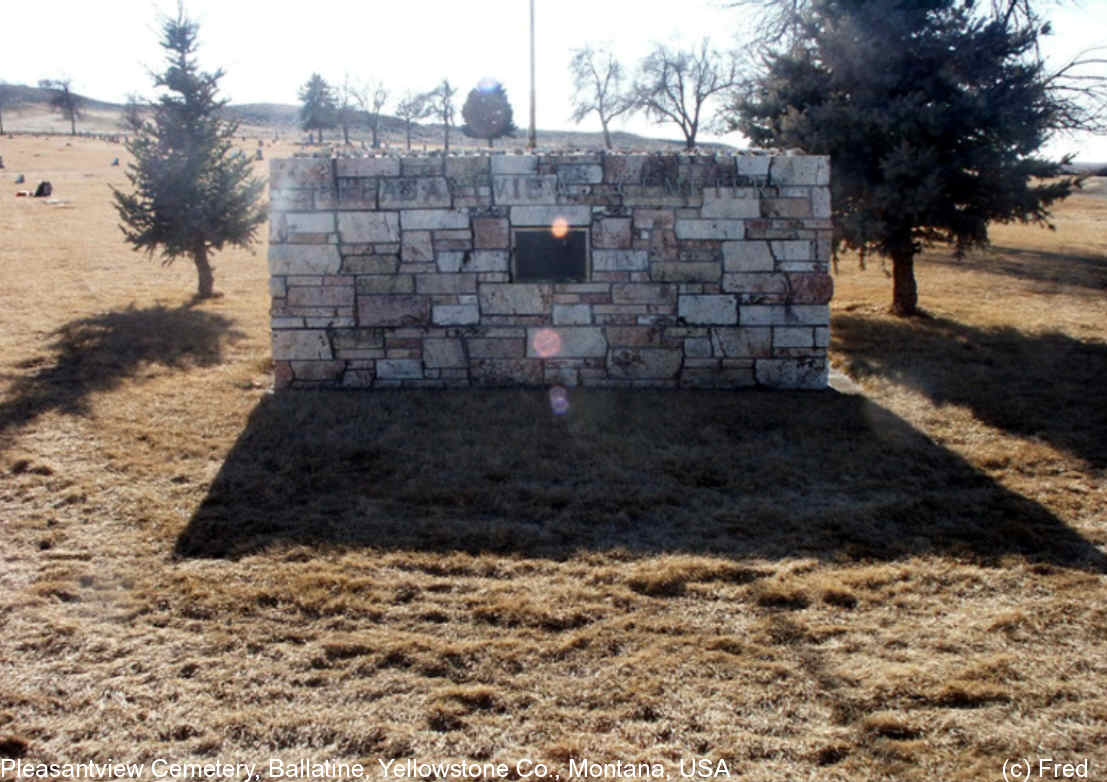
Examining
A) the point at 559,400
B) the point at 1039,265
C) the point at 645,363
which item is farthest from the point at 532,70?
the point at 1039,265

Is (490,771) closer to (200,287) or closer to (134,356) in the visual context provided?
(134,356)

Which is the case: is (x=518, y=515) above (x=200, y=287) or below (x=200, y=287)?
below

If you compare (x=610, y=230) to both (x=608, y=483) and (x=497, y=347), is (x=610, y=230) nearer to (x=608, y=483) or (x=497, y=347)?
(x=497, y=347)

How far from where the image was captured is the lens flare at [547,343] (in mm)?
8219

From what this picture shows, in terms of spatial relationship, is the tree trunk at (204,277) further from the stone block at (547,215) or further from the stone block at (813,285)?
the stone block at (813,285)

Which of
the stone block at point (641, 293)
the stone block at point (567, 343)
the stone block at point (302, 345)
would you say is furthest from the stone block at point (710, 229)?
the stone block at point (302, 345)

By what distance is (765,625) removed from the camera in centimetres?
414

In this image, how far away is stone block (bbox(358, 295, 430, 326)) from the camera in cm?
813

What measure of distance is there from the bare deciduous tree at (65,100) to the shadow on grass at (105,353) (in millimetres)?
60926

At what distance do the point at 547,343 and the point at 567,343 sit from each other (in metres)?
0.19

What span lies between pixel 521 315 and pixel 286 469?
109 inches

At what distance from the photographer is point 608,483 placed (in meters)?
6.12

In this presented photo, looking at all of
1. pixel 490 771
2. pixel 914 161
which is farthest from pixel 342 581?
pixel 914 161

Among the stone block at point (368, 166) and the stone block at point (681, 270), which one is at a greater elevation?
the stone block at point (368, 166)
